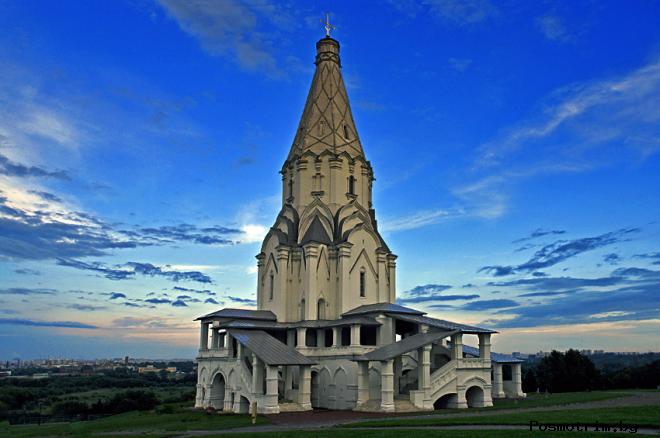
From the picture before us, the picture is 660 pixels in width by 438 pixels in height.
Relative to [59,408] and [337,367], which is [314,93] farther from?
[59,408]

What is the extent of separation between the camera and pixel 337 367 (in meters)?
33.6

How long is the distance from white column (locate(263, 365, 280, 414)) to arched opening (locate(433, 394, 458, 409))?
27.8 feet

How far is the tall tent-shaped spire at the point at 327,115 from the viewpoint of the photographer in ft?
136

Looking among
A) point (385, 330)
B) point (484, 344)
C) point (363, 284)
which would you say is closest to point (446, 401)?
point (484, 344)

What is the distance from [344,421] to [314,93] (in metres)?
26.2

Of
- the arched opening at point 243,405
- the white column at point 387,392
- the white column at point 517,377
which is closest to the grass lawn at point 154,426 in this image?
the arched opening at point 243,405

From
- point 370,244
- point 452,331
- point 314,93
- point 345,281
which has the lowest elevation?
point 452,331

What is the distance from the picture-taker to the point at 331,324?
3450cm

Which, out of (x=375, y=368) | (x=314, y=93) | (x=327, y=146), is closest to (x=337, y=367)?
(x=375, y=368)

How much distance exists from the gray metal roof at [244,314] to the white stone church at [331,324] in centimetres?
Result: 7

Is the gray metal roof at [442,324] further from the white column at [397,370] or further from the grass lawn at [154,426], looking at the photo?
the grass lawn at [154,426]

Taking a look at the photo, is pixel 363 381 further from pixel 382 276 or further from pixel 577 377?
pixel 577 377

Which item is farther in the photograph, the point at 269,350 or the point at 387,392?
the point at 269,350

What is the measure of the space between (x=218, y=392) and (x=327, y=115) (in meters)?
20.5
